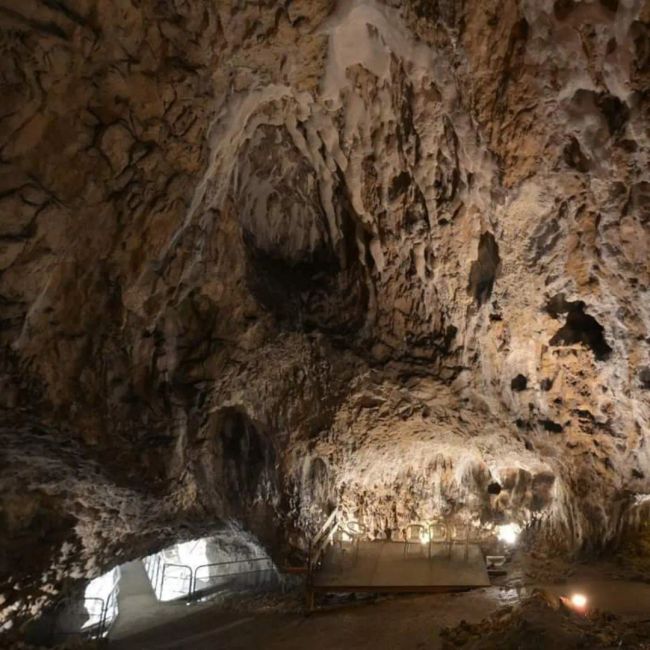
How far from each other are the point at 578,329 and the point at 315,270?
309cm

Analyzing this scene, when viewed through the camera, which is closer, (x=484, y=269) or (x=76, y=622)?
(x=484, y=269)

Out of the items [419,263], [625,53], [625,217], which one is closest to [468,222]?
[419,263]

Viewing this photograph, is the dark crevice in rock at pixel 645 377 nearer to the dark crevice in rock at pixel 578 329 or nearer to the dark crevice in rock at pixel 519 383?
the dark crevice in rock at pixel 578 329

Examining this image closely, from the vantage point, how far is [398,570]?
7.35 metres

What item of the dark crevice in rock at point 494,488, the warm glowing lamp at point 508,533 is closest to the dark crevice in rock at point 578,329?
the dark crevice in rock at point 494,488

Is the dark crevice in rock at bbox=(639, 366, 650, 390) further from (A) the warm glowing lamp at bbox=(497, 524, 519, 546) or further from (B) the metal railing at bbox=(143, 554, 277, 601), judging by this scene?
(B) the metal railing at bbox=(143, 554, 277, 601)

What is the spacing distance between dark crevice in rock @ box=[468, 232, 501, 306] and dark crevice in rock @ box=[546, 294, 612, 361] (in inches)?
24.8

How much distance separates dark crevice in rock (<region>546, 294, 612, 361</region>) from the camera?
20.3ft

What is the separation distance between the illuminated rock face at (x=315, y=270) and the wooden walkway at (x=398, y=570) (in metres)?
0.75

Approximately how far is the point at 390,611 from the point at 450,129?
498 cm

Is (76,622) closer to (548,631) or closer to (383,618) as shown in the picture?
(383,618)

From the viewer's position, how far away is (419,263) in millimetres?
6531

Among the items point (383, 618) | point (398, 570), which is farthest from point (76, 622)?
point (383, 618)

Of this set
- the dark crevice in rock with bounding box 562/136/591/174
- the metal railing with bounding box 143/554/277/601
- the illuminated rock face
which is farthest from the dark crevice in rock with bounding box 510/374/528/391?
the metal railing with bounding box 143/554/277/601
